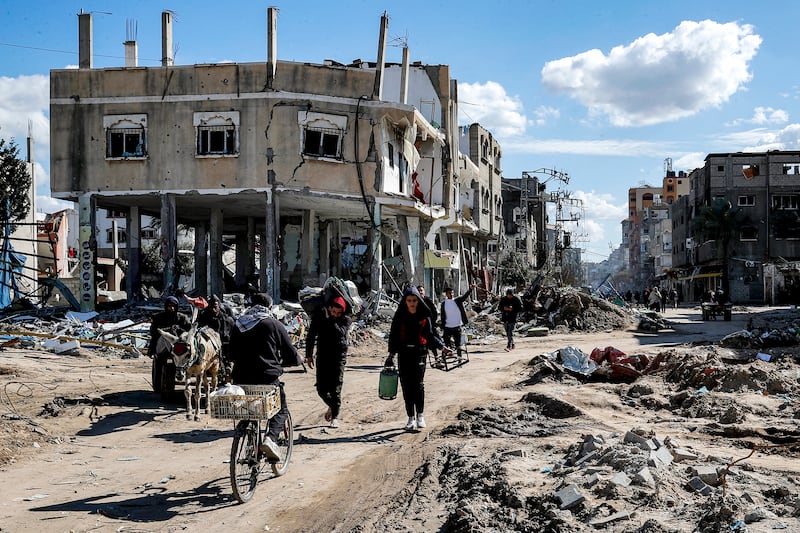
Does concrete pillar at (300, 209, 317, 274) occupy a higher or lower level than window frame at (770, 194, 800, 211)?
lower

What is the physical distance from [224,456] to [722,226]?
70.6m

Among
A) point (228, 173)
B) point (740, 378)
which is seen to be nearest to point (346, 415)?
point (740, 378)

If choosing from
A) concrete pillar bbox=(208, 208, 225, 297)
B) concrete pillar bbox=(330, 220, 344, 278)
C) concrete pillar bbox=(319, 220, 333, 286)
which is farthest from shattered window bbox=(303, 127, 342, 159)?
concrete pillar bbox=(330, 220, 344, 278)

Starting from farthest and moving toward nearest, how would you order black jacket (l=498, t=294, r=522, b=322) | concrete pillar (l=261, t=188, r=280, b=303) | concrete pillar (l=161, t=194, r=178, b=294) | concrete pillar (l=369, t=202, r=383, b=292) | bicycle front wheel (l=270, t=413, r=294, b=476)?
concrete pillar (l=369, t=202, r=383, b=292) → concrete pillar (l=161, t=194, r=178, b=294) → concrete pillar (l=261, t=188, r=280, b=303) → black jacket (l=498, t=294, r=522, b=322) → bicycle front wheel (l=270, t=413, r=294, b=476)

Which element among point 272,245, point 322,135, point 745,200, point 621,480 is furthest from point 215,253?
point 745,200

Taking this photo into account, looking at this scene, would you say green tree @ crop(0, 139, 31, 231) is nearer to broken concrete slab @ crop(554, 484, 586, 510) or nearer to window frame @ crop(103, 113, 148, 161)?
window frame @ crop(103, 113, 148, 161)

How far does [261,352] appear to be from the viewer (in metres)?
7.66

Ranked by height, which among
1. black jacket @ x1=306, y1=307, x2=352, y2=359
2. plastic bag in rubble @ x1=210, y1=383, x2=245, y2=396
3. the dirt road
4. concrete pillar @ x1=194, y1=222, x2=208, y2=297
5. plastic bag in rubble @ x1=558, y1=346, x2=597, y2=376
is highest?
concrete pillar @ x1=194, y1=222, x2=208, y2=297

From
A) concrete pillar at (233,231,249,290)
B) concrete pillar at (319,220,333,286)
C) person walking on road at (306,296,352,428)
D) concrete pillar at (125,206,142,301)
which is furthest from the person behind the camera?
concrete pillar at (233,231,249,290)

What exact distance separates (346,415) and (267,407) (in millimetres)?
5094

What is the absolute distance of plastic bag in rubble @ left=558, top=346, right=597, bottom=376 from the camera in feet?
52.6

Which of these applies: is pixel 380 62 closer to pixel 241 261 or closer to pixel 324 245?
pixel 324 245

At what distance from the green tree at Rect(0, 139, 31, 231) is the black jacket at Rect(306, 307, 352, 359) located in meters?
29.2

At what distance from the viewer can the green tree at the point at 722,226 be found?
7231 centimetres
